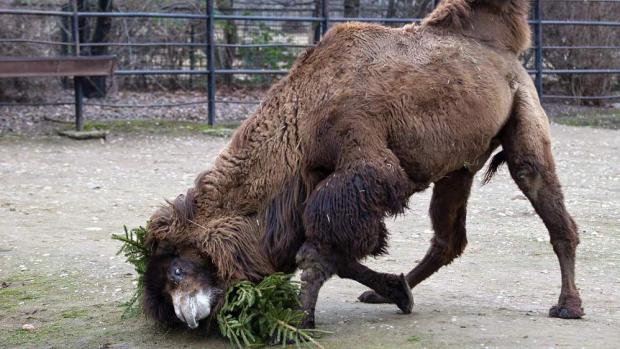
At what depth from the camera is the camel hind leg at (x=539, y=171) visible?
527cm

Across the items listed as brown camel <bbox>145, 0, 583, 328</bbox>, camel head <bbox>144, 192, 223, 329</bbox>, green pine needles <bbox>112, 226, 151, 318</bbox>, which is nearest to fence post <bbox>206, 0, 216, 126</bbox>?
brown camel <bbox>145, 0, 583, 328</bbox>

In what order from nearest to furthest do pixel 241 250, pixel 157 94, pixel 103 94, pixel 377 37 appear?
1. pixel 241 250
2. pixel 377 37
3. pixel 103 94
4. pixel 157 94

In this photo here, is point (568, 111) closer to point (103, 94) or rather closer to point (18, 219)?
point (103, 94)

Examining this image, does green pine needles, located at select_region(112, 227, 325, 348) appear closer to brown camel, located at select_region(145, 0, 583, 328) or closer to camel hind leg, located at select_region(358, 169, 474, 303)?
brown camel, located at select_region(145, 0, 583, 328)

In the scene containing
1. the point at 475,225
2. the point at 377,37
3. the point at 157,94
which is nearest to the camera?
the point at 377,37

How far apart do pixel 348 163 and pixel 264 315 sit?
833 millimetres

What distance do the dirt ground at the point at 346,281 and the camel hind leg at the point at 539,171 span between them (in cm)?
36

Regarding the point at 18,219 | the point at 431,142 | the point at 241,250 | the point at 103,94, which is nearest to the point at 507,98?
the point at 431,142

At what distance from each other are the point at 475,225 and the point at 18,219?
151 inches

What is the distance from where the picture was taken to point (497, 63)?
5305mm

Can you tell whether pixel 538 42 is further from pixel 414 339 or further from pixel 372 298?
pixel 414 339

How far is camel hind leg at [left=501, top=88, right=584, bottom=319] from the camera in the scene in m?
5.27

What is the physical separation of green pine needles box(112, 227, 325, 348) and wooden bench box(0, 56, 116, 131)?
8738 millimetres

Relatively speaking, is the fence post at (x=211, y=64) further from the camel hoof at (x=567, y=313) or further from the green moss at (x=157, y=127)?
the camel hoof at (x=567, y=313)
